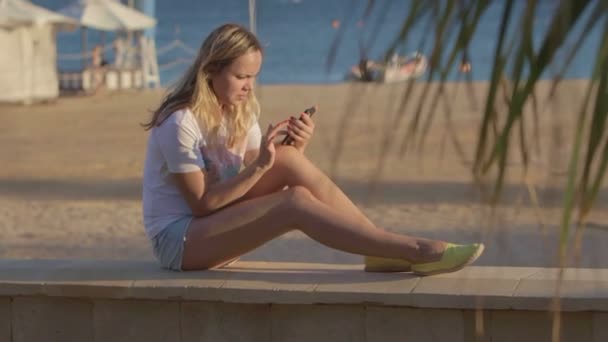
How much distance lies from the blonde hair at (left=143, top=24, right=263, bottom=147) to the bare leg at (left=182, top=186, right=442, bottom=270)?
0.32m

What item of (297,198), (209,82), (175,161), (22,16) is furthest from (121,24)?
(297,198)

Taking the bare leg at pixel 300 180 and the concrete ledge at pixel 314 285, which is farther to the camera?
the bare leg at pixel 300 180

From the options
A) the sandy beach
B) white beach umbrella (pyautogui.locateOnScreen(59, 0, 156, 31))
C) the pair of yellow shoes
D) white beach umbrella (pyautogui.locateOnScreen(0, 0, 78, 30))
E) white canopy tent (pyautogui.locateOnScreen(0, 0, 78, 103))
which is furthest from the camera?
white beach umbrella (pyautogui.locateOnScreen(59, 0, 156, 31))

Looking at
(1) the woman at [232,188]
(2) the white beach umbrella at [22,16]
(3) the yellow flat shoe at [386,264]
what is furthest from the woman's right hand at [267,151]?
(2) the white beach umbrella at [22,16]

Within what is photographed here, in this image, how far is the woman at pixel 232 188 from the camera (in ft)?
11.6

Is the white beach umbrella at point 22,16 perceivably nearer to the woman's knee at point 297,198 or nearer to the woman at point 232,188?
the woman at point 232,188

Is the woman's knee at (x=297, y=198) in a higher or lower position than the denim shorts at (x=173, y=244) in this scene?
higher

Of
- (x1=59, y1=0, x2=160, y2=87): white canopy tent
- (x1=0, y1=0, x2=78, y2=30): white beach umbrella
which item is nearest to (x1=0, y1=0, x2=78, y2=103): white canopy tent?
(x1=0, y1=0, x2=78, y2=30): white beach umbrella

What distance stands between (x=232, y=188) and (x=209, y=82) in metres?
0.42

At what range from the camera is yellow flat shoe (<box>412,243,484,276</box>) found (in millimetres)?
3500

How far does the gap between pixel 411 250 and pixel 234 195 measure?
593 mm

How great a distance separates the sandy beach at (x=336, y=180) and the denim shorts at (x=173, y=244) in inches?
26.1

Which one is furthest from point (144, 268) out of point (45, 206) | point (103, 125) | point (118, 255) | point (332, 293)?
point (103, 125)

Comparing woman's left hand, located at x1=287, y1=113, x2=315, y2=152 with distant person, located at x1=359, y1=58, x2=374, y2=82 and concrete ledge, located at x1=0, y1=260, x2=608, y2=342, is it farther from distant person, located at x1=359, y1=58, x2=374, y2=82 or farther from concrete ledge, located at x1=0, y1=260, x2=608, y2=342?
distant person, located at x1=359, y1=58, x2=374, y2=82
